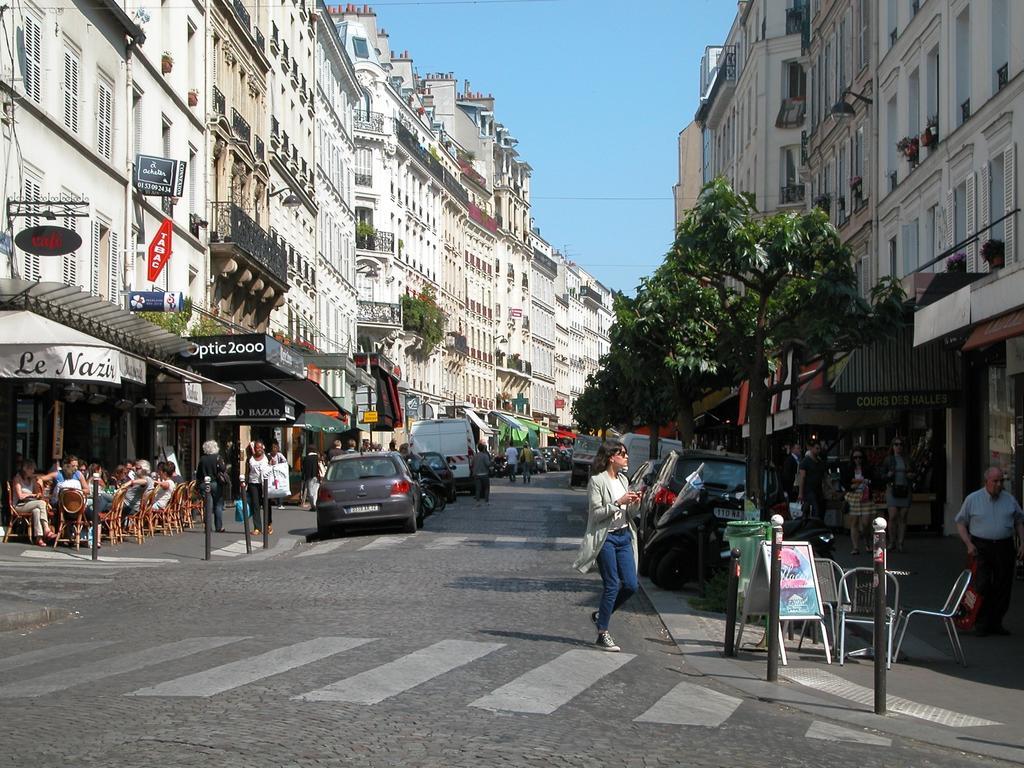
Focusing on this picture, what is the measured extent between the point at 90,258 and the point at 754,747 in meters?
21.9

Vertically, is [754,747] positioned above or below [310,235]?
below

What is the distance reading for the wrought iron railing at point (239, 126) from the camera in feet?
139

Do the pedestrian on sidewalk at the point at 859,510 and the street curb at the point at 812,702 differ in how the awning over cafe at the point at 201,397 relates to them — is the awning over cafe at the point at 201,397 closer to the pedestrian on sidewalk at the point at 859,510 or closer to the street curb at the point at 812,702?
the pedestrian on sidewalk at the point at 859,510

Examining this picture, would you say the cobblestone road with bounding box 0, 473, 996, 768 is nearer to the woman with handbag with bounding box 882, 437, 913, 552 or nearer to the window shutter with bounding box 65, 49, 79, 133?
the woman with handbag with bounding box 882, 437, 913, 552

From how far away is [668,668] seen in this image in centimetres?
1128

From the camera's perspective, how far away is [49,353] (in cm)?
2041

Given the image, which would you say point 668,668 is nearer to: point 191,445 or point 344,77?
point 191,445

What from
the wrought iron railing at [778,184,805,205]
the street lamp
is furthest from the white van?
the street lamp

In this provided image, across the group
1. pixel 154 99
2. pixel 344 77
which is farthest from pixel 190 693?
pixel 344 77

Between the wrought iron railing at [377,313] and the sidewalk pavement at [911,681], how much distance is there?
6017 cm

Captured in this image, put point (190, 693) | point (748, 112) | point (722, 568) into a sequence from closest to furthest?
point (190, 693) → point (722, 568) → point (748, 112)

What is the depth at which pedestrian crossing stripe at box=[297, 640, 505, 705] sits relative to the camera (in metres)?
9.02

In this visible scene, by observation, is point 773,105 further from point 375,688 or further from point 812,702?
point 375,688

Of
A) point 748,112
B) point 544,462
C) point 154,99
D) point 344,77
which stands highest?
point 344,77
